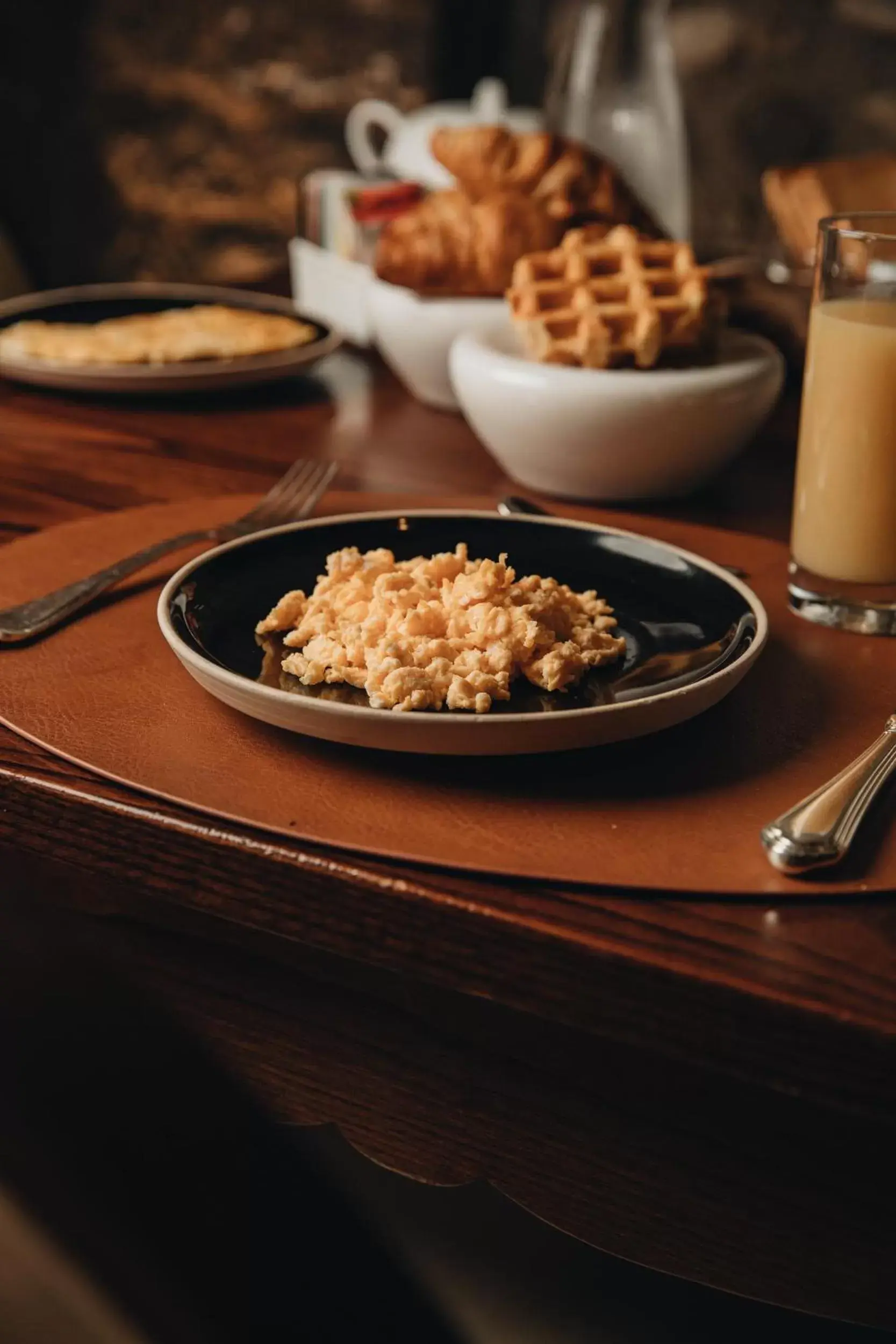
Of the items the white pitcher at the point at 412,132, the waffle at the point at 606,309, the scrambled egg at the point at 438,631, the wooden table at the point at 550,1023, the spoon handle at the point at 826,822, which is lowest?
the wooden table at the point at 550,1023

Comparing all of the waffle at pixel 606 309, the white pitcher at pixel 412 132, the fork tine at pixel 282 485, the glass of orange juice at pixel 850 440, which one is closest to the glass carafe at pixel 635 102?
the white pitcher at pixel 412 132

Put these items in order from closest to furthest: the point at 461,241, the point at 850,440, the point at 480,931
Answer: the point at 480,931, the point at 850,440, the point at 461,241

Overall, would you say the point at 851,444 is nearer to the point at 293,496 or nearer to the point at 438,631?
the point at 438,631

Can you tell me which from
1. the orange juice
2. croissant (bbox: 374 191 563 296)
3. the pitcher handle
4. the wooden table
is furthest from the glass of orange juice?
the pitcher handle

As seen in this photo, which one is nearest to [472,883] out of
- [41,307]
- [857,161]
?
[41,307]

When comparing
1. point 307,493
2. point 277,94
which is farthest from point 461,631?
point 277,94

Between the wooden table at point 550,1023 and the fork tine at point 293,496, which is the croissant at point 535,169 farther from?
the wooden table at point 550,1023
